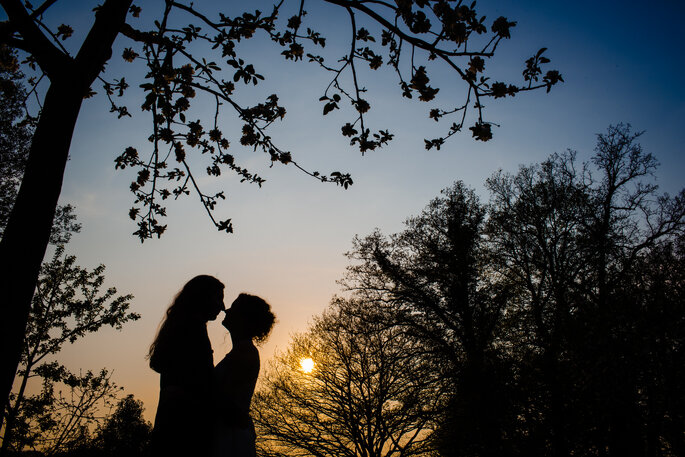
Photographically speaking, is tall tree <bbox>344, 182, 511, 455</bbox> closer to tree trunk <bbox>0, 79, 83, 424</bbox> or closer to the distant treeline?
the distant treeline

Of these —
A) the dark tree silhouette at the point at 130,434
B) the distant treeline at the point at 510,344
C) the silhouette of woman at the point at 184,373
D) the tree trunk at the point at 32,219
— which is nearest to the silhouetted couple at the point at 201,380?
the silhouette of woman at the point at 184,373

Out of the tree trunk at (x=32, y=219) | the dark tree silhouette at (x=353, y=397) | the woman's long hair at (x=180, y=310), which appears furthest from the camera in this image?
the dark tree silhouette at (x=353, y=397)

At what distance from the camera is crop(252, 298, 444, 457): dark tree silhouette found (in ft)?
45.5

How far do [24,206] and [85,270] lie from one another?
12178 millimetres

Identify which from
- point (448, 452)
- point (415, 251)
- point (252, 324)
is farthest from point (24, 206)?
point (415, 251)

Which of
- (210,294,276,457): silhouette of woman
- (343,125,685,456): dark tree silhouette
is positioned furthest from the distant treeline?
(210,294,276,457): silhouette of woman

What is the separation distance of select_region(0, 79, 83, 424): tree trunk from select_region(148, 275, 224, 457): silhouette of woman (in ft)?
3.15

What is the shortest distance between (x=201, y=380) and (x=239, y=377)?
48 cm

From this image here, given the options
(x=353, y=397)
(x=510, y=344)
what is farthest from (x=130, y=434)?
(x=510, y=344)

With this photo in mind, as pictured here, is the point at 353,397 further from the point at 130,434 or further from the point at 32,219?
the point at 130,434

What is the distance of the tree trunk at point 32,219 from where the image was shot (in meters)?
2.21

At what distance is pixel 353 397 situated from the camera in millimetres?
15312

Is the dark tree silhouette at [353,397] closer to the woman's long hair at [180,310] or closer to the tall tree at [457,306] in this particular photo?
the tall tree at [457,306]

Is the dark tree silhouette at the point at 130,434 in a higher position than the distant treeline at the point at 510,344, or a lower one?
lower
